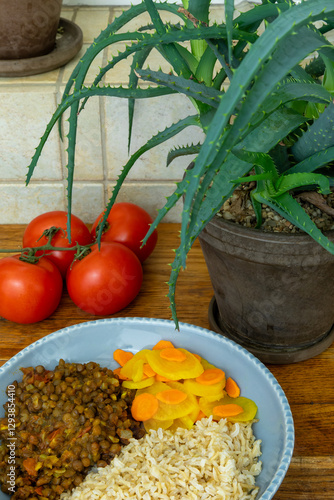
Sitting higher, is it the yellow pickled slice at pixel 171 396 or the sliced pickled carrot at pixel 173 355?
the sliced pickled carrot at pixel 173 355

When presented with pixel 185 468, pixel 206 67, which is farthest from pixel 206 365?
pixel 206 67

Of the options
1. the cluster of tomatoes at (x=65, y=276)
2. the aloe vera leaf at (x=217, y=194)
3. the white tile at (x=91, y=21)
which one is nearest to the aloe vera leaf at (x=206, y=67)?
the aloe vera leaf at (x=217, y=194)

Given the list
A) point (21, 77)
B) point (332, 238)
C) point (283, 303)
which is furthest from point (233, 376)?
point (21, 77)

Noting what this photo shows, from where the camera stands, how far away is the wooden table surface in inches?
23.7

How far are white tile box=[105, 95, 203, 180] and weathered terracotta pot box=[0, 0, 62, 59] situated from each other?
0.46 feet

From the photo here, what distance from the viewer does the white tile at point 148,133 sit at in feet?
2.93

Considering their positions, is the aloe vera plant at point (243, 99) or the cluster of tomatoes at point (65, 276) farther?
the cluster of tomatoes at point (65, 276)

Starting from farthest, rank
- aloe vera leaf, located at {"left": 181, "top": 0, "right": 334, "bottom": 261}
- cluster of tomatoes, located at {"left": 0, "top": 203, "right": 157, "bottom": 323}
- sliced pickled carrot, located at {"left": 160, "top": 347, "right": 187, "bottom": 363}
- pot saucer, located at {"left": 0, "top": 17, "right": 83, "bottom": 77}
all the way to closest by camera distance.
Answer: pot saucer, located at {"left": 0, "top": 17, "right": 83, "bottom": 77} < cluster of tomatoes, located at {"left": 0, "top": 203, "right": 157, "bottom": 323} < sliced pickled carrot, located at {"left": 160, "top": 347, "right": 187, "bottom": 363} < aloe vera leaf, located at {"left": 181, "top": 0, "right": 334, "bottom": 261}

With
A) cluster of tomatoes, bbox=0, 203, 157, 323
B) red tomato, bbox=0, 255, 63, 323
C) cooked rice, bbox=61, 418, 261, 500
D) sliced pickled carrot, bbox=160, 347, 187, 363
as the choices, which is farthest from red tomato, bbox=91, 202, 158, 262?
cooked rice, bbox=61, 418, 261, 500

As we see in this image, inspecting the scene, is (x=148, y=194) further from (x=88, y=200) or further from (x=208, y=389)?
(x=208, y=389)

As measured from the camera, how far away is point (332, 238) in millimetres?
587

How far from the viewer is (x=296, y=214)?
570mm

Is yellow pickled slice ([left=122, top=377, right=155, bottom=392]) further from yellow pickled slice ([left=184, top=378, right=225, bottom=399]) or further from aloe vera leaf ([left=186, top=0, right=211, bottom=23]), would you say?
aloe vera leaf ([left=186, top=0, right=211, bottom=23])

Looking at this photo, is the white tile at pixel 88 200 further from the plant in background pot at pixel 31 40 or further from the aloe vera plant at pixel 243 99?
the aloe vera plant at pixel 243 99
